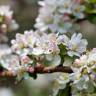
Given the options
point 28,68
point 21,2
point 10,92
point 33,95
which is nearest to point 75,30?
point 28,68

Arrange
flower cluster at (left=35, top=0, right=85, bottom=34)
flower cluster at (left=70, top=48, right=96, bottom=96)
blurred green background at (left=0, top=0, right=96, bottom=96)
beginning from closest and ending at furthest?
flower cluster at (left=70, top=48, right=96, bottom=96)
flower cluster at (left=35, top=0, right=85, bottom=34)
blurred green background at (left=0, top=0, right=96, bottom=96)

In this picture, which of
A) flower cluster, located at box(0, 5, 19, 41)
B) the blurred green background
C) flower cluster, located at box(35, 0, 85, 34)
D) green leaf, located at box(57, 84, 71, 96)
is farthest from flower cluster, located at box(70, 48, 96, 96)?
the blurred green background

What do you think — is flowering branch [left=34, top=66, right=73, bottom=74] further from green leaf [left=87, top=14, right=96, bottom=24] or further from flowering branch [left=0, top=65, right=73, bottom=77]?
green leaf [left=87, top=14, right=96, bottom=24]

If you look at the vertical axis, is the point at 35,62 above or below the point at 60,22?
below

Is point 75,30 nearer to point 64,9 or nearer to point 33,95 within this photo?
point 64,9

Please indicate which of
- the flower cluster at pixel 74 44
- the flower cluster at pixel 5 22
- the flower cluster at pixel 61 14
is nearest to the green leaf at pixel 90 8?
the flower cluster at pixel 61 14

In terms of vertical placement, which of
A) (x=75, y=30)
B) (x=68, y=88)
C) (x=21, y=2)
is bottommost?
(x=68, y=88)
